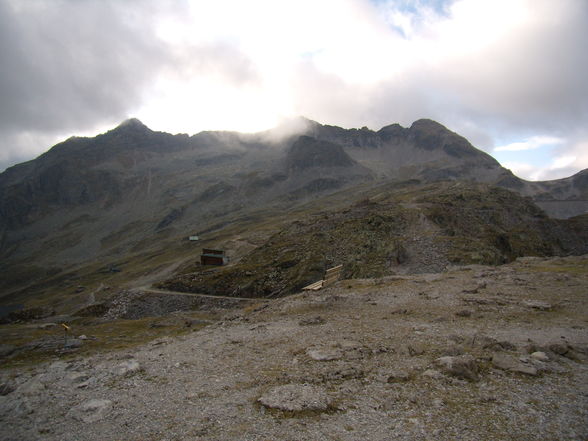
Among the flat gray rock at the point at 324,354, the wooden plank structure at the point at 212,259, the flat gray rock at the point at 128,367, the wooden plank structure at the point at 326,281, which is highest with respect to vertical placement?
the flat gray rock at the point at 324,354

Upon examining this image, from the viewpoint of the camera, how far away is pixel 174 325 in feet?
135

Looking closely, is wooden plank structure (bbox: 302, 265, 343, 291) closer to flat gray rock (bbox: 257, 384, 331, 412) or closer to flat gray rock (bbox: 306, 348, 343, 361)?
flat gray rock (bbox: 306, 348, 343, 361)

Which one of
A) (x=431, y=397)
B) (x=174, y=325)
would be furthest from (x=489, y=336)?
(x=174, y=325)

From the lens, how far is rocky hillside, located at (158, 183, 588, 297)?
195 ft

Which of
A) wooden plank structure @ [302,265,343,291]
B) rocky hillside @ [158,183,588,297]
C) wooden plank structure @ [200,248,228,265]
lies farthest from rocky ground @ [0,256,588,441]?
wooden plank structure @ [200,248,228,265]

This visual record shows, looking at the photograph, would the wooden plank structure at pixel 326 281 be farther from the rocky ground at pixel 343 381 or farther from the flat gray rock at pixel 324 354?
the flat gray rock at pixel 324 354

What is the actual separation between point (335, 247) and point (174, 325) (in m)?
34.5

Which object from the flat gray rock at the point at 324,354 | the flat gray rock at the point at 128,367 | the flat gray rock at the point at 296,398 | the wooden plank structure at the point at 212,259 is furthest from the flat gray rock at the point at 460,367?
the wooden plank structure at the point at 212,259

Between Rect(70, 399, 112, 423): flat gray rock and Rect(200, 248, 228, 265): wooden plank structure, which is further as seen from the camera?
Rect(200, 248, 228, 265): wooden plank structure

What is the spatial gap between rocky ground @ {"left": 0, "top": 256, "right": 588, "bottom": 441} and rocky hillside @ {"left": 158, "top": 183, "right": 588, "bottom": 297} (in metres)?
30.5

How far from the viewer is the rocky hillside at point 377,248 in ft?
195

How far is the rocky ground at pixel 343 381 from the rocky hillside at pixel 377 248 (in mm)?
30454

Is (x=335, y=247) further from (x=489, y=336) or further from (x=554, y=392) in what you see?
(x=554, y=392)

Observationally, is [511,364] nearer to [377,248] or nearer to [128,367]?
[128,367]
